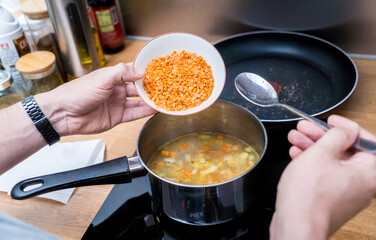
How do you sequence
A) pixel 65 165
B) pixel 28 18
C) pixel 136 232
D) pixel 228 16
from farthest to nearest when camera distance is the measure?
pixel 228 16 → pixel 28 18 → pixel 65 165 → pixel 136 232

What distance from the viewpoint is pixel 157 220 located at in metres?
0.75

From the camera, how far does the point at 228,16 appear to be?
127 centimetres

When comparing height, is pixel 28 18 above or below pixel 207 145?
above

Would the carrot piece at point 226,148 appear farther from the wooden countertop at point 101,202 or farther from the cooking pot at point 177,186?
the wooden countertop at point 101,202

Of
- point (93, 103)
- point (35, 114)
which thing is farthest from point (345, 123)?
point (35, 114)

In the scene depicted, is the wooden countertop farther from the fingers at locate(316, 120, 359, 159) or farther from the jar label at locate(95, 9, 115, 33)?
the jar label at locate(95, 9, 115, 33)

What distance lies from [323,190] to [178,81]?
0.45 metres

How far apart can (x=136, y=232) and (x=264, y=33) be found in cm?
82

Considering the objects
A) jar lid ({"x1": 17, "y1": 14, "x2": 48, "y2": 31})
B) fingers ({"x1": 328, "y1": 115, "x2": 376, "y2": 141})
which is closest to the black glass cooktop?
fingers ({"x1": 328, "y1": 115, "x2": 376, "y2": 141})

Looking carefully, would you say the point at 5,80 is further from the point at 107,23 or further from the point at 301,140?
the point at 301,140

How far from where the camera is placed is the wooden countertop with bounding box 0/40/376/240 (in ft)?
2.30

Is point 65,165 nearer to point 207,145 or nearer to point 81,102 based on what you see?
point 81,102

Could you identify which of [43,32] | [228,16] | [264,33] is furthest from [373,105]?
[43,32]

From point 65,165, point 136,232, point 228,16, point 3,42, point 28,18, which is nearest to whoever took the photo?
point 136,232
